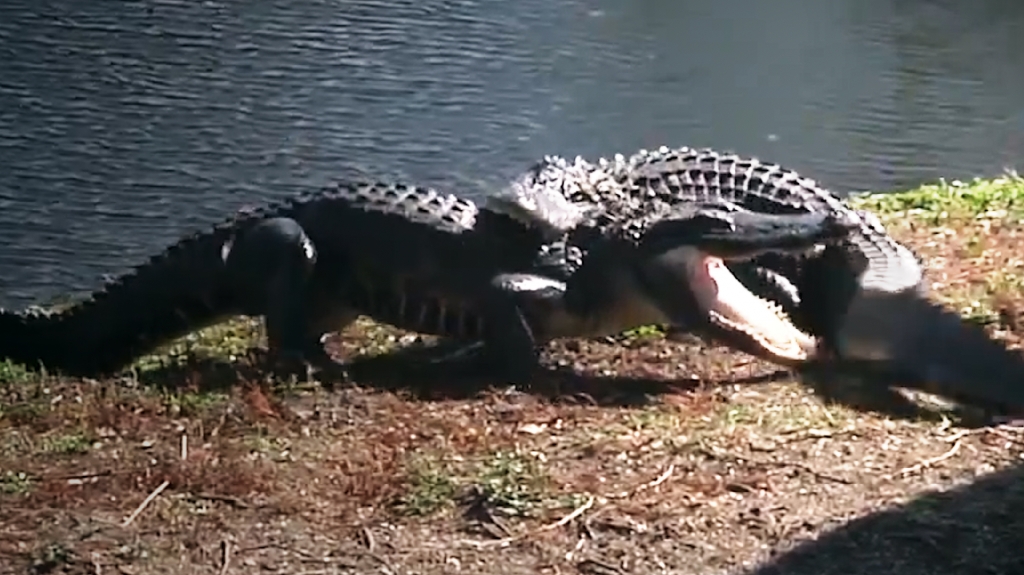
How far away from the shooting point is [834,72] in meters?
9.25

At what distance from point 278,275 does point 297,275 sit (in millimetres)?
47

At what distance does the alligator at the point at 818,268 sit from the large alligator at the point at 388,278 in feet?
0.32

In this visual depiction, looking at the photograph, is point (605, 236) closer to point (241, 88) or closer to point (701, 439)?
point (701, 439)

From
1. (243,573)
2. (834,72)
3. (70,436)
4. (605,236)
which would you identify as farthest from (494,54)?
(243,573)

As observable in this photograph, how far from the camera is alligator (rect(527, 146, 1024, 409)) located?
3641 millimetres

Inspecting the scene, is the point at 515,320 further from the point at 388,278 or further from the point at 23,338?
the point at 23,338

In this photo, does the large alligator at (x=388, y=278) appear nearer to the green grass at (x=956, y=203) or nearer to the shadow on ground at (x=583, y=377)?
the shadow on ground at (x=583, y=377)

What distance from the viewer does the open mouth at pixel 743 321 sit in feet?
12.2

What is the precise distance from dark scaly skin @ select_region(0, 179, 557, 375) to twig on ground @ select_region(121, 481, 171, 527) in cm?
112

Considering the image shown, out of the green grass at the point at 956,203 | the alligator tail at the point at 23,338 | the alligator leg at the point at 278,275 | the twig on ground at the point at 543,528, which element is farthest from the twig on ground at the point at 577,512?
the green grass at the point at 956,203

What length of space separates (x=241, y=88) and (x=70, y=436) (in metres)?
5.23

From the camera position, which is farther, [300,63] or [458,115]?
[300,63]

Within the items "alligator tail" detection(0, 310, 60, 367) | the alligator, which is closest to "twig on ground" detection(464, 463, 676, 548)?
the alligator

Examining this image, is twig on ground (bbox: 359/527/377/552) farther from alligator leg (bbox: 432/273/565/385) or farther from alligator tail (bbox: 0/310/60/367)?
alligator tail (bbox: 0/310/60/367)
